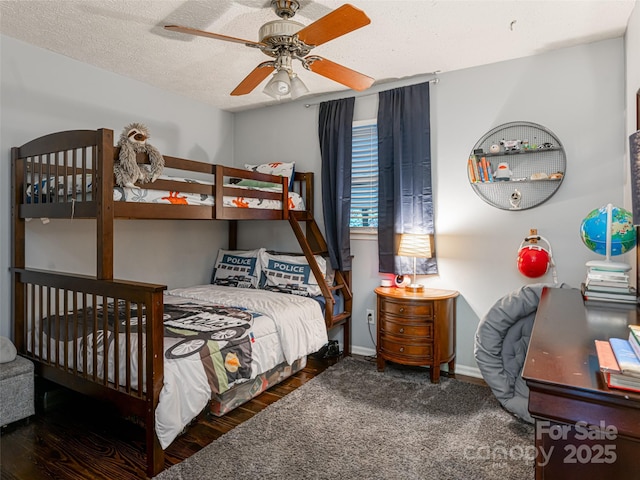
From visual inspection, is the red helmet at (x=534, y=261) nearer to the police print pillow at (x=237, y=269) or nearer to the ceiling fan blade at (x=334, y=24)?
the ceiling fan blade at (x=334, y=24)

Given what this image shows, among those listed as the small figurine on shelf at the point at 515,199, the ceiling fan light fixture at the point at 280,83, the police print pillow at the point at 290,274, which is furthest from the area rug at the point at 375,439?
the ceiling fan light fixture at the point at 280,83

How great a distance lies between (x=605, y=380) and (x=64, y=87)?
3.59 meters

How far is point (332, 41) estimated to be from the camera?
2.60 metres

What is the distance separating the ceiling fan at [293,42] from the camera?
1.78 meters

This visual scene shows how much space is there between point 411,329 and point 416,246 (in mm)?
635

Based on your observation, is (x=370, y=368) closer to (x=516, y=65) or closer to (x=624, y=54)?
(x=516, y=65)

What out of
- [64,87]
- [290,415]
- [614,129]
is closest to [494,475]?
[290,415]

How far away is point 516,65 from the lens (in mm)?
2885

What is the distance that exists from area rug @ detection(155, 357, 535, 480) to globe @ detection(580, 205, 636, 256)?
1.11 m

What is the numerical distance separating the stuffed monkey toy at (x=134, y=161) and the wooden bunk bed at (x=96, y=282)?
0.06 metres

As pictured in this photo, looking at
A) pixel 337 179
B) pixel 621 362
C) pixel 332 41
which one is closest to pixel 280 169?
pixel 337 179

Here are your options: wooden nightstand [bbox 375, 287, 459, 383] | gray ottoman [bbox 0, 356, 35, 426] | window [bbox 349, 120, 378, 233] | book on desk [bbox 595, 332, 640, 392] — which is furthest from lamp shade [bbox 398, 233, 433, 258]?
gray ottoman [bbox 0, 356, 35, 426]

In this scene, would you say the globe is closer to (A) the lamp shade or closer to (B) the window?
(A) the lamp shade

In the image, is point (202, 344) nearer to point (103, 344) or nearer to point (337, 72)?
point (103, 344)
